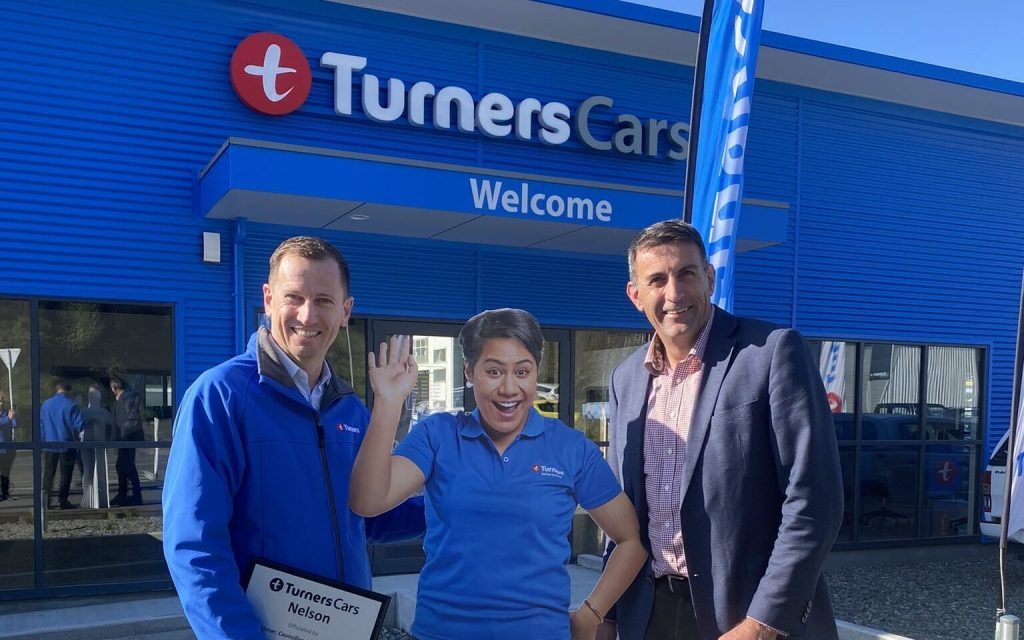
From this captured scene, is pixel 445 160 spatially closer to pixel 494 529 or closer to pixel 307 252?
pixel 307 252

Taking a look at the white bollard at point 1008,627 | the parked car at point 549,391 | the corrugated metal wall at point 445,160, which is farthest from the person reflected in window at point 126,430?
the white bollard at point 1008,627

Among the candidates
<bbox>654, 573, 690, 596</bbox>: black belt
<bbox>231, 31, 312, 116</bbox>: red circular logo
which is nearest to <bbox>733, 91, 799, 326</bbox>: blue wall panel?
<bbox>231, 31, 312, 116</bbox>: red circular logo

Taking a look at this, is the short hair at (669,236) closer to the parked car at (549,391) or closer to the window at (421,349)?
the window at (421,349)

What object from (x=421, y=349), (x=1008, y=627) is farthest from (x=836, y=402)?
(x=421, y=349)

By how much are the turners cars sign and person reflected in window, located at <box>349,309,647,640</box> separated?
531 centimetres

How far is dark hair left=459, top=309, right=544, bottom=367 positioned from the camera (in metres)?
2.25

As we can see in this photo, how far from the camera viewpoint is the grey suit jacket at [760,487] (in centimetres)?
211

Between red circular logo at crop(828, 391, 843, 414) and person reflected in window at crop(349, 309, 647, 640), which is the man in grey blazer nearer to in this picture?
person reflected in window at crop(349, 309, 647, 640)

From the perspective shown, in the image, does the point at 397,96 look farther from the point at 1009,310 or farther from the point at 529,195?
the point at 1009,310

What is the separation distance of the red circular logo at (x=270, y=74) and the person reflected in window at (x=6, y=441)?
10.3ft

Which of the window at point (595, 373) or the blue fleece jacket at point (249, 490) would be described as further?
the window at point (595, 373)

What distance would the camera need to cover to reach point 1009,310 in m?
10.4

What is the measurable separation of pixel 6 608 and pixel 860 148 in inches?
383

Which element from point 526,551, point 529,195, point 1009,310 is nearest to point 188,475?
point 526,551
